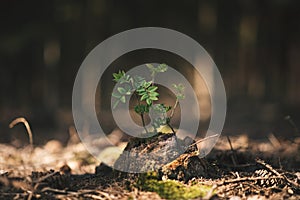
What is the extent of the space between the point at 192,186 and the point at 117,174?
0.31 meters

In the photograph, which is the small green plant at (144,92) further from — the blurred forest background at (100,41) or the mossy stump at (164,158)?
the blurred forest background at (100,41)

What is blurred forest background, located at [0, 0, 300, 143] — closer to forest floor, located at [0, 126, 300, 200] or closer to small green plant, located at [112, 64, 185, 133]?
forest floor, located at [0, 126, 300, 200]

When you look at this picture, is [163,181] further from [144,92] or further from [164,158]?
[144,92]

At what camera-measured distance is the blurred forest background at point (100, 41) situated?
5453 mm

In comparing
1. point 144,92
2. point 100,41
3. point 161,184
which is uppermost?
point 100,41

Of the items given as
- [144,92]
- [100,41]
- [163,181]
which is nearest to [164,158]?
[163,181]

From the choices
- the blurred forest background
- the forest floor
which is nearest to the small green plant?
the forest floor

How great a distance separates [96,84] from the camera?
19.0 feet

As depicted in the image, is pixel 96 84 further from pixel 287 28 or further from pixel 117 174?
pixel 117 174

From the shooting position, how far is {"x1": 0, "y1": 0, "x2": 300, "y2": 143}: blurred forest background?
215 inches

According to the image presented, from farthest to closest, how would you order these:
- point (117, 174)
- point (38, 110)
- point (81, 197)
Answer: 1. point (38, 110)
2. point (117, 174)
3. point (81, 197)

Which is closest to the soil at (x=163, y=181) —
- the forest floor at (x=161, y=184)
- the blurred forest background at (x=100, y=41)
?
the forest floor at (x=161, y=184)

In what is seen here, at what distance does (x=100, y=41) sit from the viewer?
596cm

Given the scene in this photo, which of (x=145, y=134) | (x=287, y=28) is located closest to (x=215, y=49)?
(x=287, y=28)
